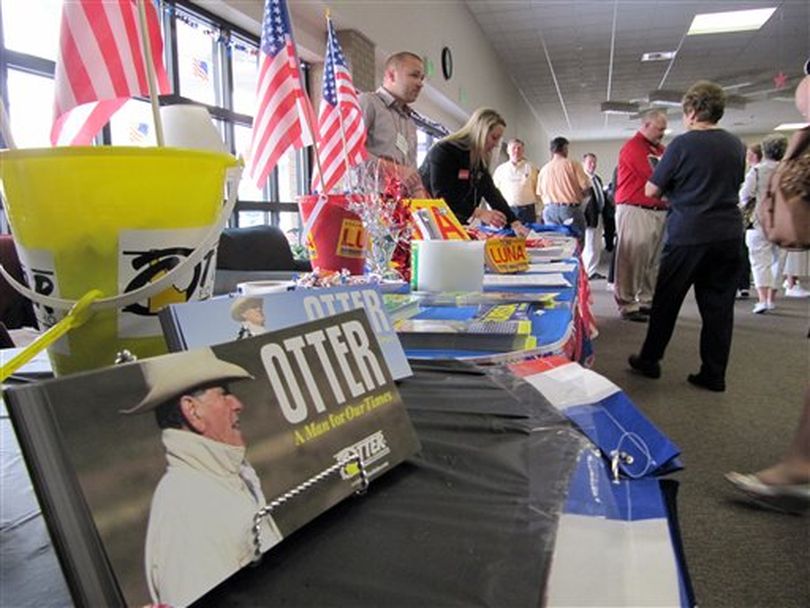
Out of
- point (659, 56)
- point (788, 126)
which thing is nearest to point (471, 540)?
point (659, 56)

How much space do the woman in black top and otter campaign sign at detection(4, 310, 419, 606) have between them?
2316mm

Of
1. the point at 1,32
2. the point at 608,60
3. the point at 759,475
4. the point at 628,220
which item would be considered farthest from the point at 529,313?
the point at 608,60

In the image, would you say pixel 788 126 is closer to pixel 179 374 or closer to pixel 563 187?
pixel 563 187

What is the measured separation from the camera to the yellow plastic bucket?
0.41 metres

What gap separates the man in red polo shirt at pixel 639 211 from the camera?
165 inches

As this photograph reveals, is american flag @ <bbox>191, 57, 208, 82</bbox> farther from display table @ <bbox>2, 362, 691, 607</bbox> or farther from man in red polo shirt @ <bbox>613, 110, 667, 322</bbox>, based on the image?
display table @ <bbox>2, 362, 691, 607</bbox>

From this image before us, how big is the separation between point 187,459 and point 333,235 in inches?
41.6

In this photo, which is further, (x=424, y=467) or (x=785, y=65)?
(x=785, y=65)

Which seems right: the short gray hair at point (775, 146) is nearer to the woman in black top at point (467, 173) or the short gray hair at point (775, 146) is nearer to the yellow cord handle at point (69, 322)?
the woman in black top at point (467, 173)

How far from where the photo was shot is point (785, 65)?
1028cm

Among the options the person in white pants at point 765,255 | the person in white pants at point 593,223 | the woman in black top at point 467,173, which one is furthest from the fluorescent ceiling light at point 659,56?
the woman in black top at point 467,173

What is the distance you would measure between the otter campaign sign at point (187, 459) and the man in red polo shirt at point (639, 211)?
13.6ft

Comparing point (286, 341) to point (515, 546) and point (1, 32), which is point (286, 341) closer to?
point (515, 546)

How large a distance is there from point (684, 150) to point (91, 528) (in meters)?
2.93
